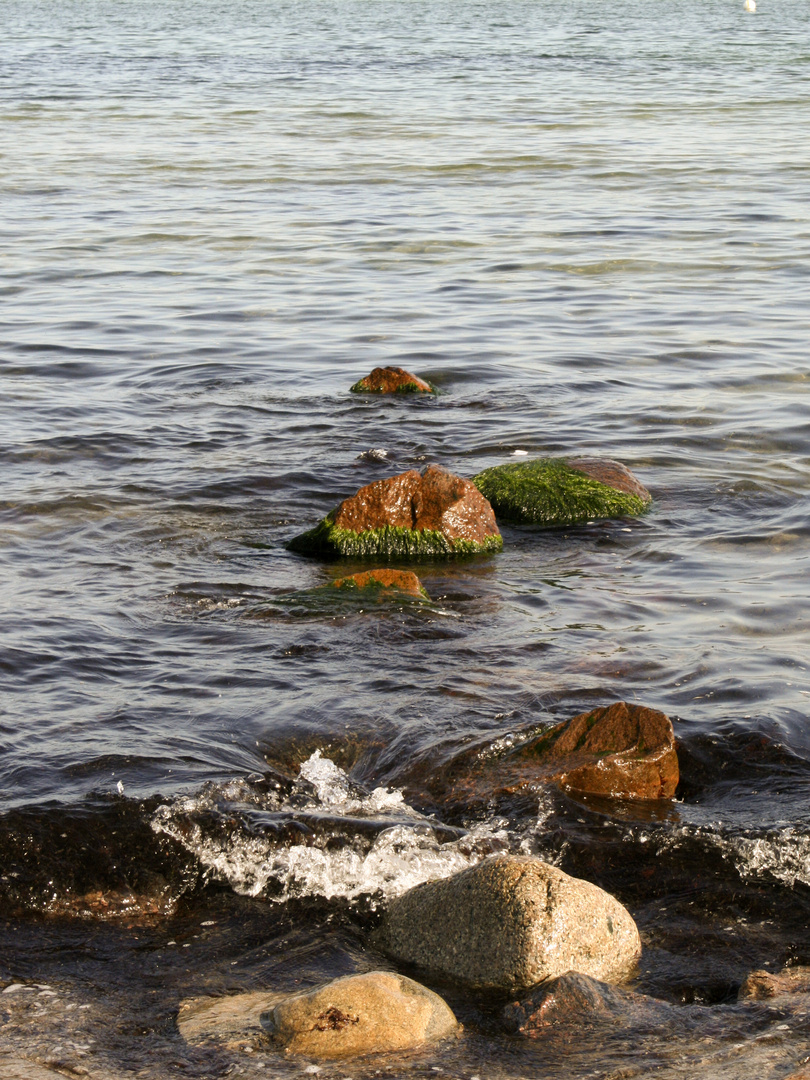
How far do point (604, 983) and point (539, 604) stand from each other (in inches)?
123

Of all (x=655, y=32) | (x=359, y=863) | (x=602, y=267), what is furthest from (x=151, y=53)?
(x=359, y=863)

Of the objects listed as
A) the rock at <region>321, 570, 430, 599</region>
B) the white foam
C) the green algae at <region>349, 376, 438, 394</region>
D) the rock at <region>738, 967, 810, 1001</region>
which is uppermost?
the green algae at <region>349, 376, 438, 394</region>

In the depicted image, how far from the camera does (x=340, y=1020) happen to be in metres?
3.58

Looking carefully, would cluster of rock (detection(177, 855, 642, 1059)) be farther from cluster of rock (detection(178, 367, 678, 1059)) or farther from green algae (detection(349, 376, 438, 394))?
green algae (detection(349, 376, 438, 394))

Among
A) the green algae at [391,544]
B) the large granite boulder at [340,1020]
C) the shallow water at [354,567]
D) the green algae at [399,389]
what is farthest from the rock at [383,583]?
the green algae at [399,389]

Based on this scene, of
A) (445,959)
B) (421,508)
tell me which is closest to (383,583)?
(421,508)

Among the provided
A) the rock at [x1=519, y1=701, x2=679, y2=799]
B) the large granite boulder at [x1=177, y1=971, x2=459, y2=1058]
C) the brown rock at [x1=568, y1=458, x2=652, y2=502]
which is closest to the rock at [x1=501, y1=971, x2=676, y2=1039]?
the large granite boulder at [x1=177, y1=971, x2=459, y2=1058]

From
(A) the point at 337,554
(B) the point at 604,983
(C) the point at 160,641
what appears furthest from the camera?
(A) the point at 337,554

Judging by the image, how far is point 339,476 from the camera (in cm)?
884

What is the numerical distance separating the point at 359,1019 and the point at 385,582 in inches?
134

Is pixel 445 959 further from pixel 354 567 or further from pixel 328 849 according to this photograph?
pixel 354 567

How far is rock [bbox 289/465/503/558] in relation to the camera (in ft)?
24.6

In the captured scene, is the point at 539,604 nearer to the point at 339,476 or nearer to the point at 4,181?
the point at 339,476

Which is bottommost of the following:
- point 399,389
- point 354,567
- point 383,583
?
point 354,567
